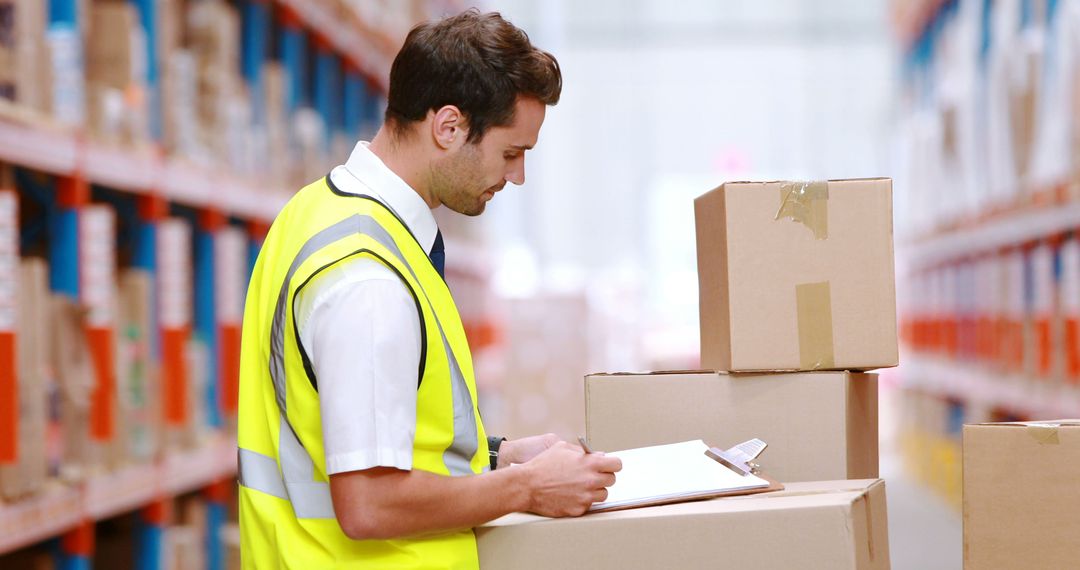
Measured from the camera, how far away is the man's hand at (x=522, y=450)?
2275 millimetres

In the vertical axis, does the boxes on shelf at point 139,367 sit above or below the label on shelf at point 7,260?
below

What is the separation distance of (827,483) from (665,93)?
1132 cm

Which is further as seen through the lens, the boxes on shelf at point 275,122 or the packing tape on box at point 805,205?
the boxes on shelf at point 275,122

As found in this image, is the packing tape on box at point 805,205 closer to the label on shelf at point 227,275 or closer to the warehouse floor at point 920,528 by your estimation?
the warehouse floor at point 920,528

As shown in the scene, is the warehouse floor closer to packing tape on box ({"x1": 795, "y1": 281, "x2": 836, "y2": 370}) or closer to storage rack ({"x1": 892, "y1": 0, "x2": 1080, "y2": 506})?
storage rack ({"x1": 892, "y1": 0, "x2": 1080, "y2": 506})

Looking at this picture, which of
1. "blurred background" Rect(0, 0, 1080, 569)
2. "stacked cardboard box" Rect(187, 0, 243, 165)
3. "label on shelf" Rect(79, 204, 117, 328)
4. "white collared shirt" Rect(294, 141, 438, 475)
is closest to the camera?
"white collared shirt" Rect(294, 141, 438, 475)

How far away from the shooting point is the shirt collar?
196 cm

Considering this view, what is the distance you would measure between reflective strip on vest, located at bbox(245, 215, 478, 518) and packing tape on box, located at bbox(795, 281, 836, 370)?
618 mm

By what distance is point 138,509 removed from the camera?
12.7ft

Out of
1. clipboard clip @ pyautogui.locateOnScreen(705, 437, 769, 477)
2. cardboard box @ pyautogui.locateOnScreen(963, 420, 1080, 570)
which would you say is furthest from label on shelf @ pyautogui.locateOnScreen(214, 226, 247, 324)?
cardboard box @ pyautogui.locateOnScreen(963, 420, 1080, 570)

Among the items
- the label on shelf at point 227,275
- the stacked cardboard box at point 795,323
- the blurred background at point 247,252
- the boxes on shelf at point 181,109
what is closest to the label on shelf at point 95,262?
the blurred background at point 247,252

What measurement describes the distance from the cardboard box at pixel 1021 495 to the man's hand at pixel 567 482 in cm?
55

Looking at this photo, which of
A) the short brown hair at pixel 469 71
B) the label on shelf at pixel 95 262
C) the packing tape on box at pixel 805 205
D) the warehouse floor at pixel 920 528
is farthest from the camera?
the warehouse floor at pixel 920 528

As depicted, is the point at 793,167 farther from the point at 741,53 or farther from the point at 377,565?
the point at 377,565
